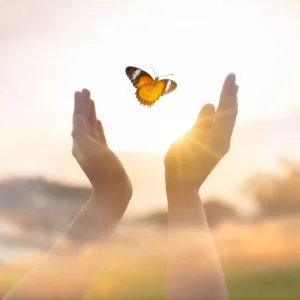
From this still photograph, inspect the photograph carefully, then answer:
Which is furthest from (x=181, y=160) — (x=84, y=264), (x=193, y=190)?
(x=84, y=264)

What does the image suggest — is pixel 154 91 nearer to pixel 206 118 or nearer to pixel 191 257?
pixel 206 118

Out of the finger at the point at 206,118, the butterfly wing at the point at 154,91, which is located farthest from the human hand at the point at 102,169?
the finger at the point at 206,118

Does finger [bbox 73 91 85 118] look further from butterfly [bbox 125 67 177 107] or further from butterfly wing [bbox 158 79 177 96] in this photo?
butterfly wing [bbox 158 79 177 96]

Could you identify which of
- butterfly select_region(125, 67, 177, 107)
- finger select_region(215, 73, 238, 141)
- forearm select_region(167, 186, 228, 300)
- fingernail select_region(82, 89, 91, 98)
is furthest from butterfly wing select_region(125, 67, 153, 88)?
forearm select_region(167, 186, 228, 300)

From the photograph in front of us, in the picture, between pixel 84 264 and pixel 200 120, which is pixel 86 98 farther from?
pixel 84 264

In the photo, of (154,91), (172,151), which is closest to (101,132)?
(154,91)

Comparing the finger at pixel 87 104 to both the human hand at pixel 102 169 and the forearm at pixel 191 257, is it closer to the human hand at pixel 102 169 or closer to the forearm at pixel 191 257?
the human hand at pixel 102 169

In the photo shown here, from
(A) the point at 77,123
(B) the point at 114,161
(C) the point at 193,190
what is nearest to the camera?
(C) the point at 193,190
